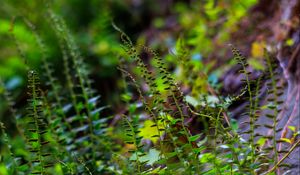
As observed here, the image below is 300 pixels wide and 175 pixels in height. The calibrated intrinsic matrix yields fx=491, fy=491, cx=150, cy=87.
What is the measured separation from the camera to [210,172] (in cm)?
145

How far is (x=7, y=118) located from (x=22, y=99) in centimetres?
29

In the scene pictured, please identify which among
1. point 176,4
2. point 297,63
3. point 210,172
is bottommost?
point 210,172

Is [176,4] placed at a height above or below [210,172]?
above

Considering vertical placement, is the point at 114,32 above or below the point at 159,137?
above

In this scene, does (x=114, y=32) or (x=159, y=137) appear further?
(x=114, y=32)

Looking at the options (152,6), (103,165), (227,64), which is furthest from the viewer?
(152,6)

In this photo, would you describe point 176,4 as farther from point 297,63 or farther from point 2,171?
point 2,171

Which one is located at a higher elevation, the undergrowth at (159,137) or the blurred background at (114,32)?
the blurred background at (114,32)

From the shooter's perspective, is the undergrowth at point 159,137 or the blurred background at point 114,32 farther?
the blurred background at point 114,32

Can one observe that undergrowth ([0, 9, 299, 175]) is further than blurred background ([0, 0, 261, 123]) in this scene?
No

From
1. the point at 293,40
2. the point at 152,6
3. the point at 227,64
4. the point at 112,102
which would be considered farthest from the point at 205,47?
the point at 152,6

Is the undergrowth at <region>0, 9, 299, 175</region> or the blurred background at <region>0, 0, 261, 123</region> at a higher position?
the blurred background at <region>0, 0, 261, 123</region>

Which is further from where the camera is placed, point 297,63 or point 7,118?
point 7,118

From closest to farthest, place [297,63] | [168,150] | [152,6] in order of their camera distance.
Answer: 1. [168,150]
2. [297,63]
3. [152,6]
